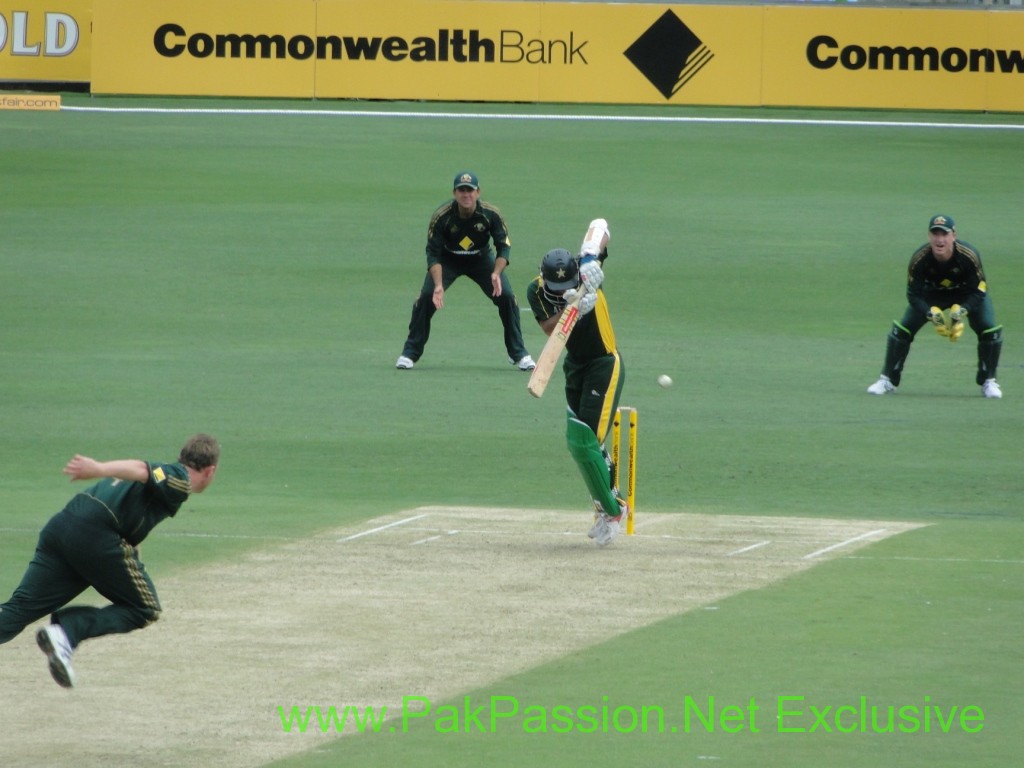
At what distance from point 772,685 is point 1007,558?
3717 mm

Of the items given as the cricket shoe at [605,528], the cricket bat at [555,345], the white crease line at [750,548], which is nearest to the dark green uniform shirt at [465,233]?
the cricket bat at [555,345]

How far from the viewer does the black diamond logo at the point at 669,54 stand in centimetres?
3325

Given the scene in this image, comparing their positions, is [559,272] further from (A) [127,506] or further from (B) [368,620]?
(A) [127,506]

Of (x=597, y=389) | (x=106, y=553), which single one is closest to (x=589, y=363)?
(x=597, y=389)

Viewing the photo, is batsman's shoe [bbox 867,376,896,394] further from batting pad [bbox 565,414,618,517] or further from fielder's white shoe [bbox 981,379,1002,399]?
batting pad [bbox 565,414,618,517]

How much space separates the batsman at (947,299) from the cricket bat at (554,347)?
6.85m

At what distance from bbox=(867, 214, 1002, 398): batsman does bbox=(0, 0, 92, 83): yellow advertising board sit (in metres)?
19.9

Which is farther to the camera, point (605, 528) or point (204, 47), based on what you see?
point (204, 47)

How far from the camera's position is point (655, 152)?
110ft

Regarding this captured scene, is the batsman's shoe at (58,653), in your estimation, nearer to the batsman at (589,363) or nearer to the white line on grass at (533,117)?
the batsman at (589,363)

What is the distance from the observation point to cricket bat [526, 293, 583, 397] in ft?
38.9

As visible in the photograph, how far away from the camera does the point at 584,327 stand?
41.3 feet

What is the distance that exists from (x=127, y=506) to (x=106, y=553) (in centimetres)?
24

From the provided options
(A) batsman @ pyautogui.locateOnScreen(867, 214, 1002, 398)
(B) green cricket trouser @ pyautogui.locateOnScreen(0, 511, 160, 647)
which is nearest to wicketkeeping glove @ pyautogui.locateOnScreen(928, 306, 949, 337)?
(A) batsman @ pyautogui.locateOnScreen(867, 214, 1002, 398)
